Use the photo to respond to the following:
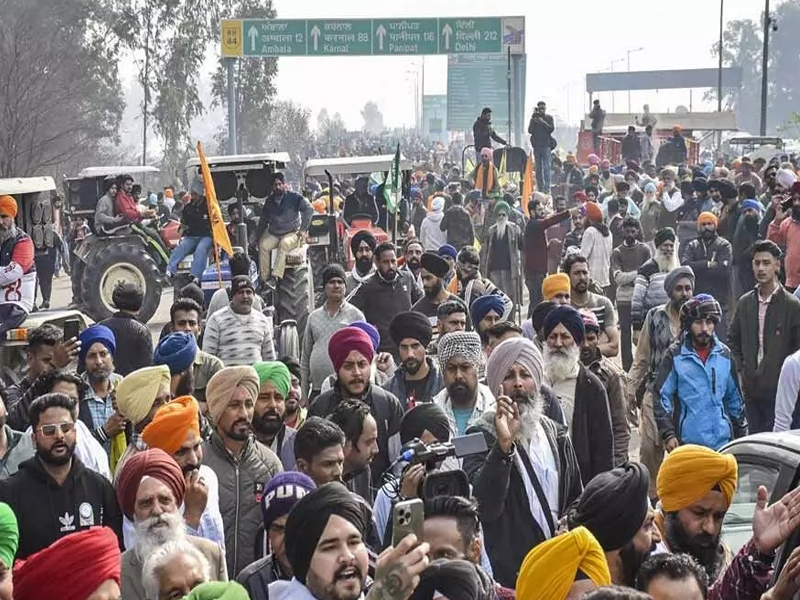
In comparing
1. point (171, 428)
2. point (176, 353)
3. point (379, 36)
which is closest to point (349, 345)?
point (176, 353)

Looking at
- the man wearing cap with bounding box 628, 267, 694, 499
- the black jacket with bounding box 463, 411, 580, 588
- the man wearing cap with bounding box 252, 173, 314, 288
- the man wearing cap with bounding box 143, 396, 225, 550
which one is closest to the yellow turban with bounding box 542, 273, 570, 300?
the man wearing cap with bounding box 628, 267, 694, 499

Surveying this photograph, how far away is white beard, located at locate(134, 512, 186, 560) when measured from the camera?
5.89 meters

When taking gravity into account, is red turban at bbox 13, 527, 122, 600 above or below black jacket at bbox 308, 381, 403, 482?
above

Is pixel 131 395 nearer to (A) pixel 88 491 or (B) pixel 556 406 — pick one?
(A) pixel 88 491

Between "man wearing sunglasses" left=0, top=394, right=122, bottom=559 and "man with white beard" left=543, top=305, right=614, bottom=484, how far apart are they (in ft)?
7.59

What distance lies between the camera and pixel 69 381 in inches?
302

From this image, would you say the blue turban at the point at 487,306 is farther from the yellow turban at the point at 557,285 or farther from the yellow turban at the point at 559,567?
the yellow turban at the point at 559,567

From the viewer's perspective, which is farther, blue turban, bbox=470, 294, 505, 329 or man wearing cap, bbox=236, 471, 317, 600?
blue turban, bbox=470, 294, 505, 329

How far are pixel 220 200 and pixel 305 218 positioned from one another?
1.52 meters

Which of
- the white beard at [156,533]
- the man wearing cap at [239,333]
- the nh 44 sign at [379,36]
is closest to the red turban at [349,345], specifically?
the white beard at [156,533]

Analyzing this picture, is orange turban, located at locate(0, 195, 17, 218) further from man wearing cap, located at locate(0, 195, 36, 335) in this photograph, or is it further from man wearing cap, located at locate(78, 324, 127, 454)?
man wearing cap, located at locate(78, 324, 127, 454)

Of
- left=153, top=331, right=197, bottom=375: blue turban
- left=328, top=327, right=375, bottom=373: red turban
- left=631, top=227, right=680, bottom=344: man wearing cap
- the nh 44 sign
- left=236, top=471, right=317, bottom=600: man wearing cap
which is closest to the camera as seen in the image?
left=236, top=471, right=317, bottom=600: man wearing cap

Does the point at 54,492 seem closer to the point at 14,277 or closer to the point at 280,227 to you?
the point at 14,277

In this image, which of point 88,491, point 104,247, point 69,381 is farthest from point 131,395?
point 104,247
